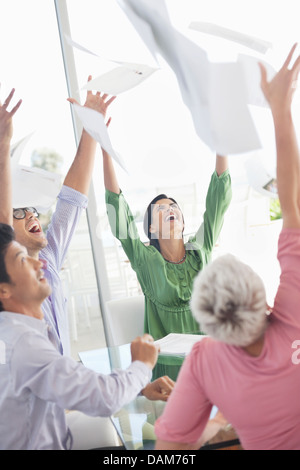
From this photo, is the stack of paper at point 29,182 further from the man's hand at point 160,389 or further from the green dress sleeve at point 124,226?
the man's hand at point 160,389

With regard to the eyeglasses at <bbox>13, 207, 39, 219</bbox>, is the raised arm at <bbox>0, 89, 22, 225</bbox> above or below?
above

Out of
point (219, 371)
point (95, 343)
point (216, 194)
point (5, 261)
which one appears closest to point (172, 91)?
point (216, 194)

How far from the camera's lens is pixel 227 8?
3.50 m

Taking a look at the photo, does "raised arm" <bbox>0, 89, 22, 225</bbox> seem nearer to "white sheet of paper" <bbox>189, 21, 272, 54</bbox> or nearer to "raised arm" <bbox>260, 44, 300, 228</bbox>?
"white sheet of paper" <bbox>189, 21, 272, 54</bbox>

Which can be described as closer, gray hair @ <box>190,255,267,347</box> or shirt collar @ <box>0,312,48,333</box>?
gray hair @ <box>190,255,267,347</box>

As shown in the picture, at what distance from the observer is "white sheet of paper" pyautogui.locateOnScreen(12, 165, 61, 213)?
1.89 m

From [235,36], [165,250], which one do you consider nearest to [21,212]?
[165,250]

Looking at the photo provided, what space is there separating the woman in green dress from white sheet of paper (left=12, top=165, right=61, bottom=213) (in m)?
0.37

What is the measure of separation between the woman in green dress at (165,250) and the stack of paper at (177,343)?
0.15m

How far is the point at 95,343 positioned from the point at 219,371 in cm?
270

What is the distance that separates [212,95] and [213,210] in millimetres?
1183

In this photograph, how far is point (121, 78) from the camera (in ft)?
5.19

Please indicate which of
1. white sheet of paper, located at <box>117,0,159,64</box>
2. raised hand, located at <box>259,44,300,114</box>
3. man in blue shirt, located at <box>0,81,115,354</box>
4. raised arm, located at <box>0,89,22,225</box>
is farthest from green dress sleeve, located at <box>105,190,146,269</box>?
raised hand, located at <box>259,44,300,114</box>
